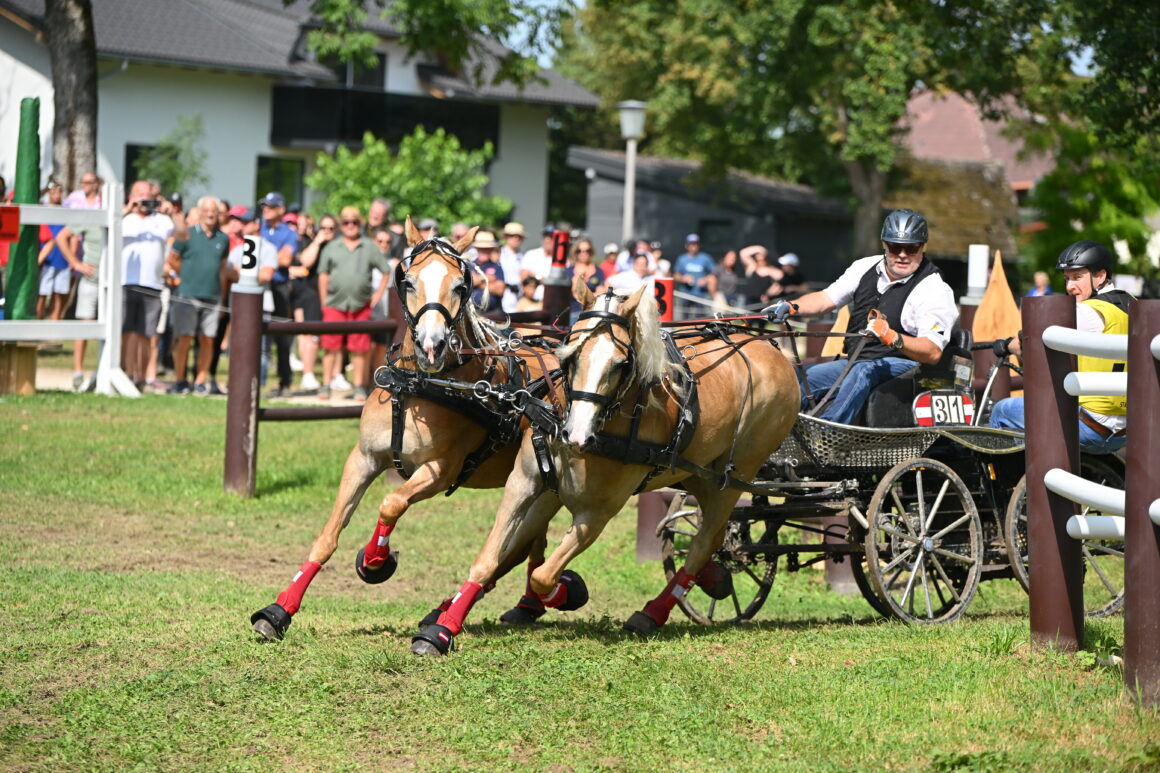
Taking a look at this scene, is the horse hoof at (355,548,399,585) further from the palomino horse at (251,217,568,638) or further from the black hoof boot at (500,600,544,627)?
the black hoof boot at (500,600,544,627)

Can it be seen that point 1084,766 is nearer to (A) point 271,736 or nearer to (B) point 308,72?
(A) point 271,736

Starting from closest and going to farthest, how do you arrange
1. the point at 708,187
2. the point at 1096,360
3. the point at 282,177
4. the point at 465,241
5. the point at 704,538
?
1. the point at 465,241
2. the point at 704,538
3. the point at 1096,360
4. the point at 282,177
5. the point at 708,187

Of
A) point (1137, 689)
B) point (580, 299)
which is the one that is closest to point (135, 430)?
point (580, 299)

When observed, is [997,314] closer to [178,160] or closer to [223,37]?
[178,160]

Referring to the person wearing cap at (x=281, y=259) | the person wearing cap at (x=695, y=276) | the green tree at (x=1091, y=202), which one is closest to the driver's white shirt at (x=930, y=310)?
the person wearing cap at (x=281, y=259)

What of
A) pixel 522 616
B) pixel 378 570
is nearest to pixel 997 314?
pixel 522 616

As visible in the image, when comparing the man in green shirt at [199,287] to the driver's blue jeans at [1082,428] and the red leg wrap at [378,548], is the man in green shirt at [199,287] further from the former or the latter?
the driver's blue jeans at [1082,428]

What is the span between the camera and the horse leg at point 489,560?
20.5ft

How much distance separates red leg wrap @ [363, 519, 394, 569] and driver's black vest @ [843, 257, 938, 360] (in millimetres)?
3080

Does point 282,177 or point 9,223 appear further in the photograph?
point 282,177

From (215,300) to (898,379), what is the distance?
9744 mm

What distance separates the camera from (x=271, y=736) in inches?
201

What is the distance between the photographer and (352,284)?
1587 cm

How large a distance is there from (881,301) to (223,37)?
99.8 feet
